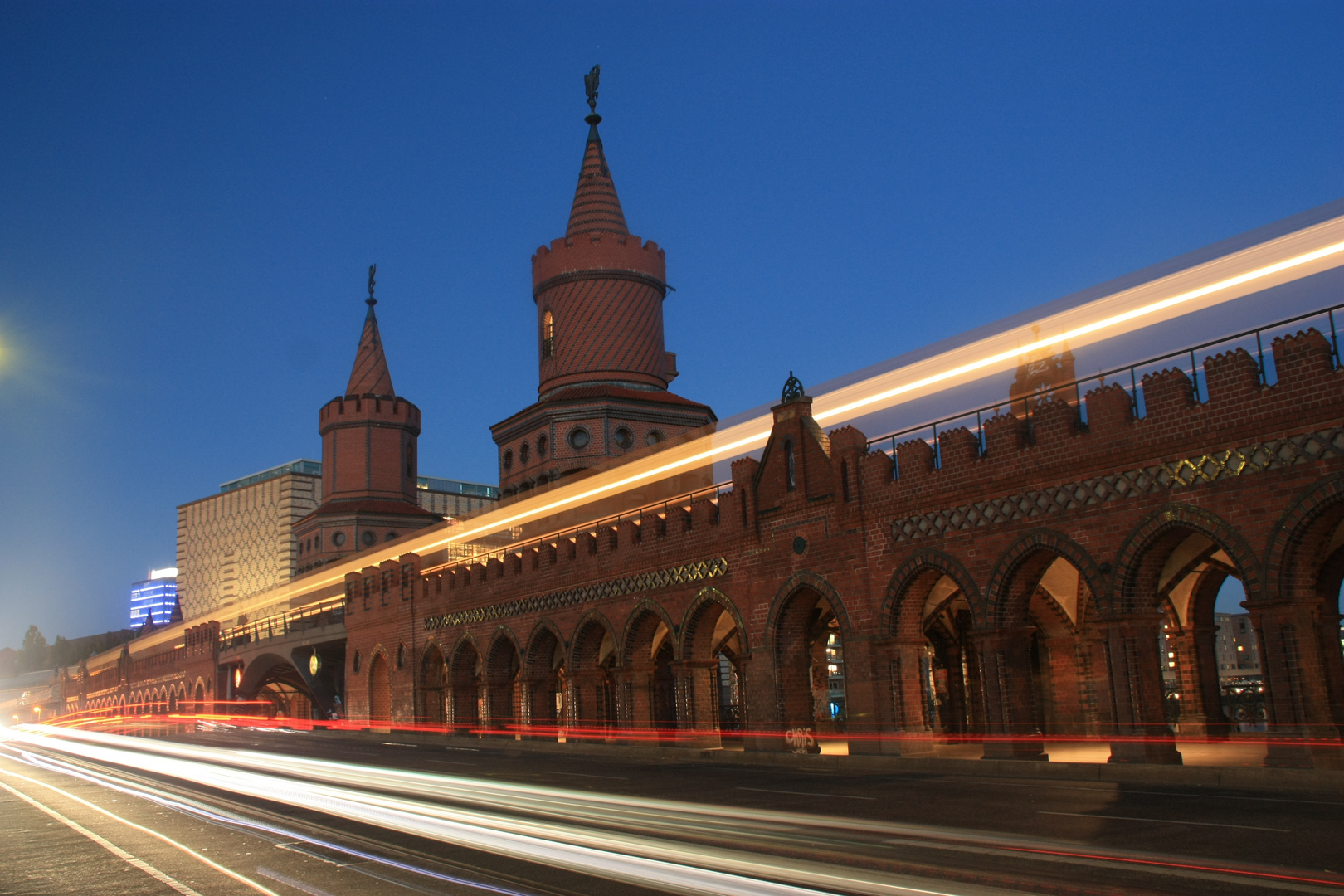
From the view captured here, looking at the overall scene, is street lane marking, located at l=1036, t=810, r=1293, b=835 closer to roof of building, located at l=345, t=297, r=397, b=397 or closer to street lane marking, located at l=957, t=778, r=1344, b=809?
street lane marking, located at l=957, t=778, r=1344, b=809

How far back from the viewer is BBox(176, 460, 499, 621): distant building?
116 metres

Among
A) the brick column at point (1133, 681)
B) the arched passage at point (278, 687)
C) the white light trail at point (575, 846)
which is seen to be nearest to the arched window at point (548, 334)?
the arched passage at point (278, 687)

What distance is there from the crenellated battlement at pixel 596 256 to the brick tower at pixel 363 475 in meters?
19.7

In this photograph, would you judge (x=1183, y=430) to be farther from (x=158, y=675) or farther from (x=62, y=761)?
(x=158, y=675)

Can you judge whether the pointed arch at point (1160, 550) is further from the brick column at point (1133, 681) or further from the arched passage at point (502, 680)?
the arched passage at point (502, 680)

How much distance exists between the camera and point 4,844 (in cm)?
1268

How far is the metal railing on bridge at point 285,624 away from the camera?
47750mm

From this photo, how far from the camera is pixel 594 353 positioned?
41.3 meters

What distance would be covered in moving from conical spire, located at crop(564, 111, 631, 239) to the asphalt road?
27.8m

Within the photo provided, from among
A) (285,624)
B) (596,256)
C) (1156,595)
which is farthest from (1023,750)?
(285,624)

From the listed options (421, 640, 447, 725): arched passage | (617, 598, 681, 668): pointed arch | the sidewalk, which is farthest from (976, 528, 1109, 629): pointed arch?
(421, 640, 447, 725): arched passage

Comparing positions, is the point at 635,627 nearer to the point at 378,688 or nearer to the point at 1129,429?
the point at 1129,429

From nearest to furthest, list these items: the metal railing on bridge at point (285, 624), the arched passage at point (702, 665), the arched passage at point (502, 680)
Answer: the arched passage at point (702, 665)
the arched passage at point (502, 680)
the metal railing on bridge at point (285, 624)

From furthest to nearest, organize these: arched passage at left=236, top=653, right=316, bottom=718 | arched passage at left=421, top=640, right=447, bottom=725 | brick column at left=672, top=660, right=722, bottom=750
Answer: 1. arched passage at left=236, top=653, right=316, bottom=718
2. arched passage at left=421, top=640, right=447, bottom=725
3. brick column at left=672, top=660, right=722, bottom=750
